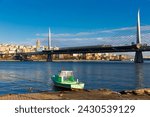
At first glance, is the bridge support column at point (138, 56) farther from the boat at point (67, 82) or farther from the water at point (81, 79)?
the boat at point (67, 82)

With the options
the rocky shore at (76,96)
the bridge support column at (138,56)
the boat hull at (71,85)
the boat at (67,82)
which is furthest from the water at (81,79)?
the bridge support column at (138,56)

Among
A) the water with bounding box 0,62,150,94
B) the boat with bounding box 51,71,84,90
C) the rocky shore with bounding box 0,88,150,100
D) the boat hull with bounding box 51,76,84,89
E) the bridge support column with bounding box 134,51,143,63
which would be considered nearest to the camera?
Answer: the rocky shore with bounding box 0,88,150,100

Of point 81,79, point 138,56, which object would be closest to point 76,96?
point 81,79

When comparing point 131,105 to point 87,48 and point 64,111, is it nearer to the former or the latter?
point 64,111

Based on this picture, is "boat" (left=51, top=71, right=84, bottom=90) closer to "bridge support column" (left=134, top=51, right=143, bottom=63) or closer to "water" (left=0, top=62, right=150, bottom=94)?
"water" (left=0, top=62, right=150, bottom=94)

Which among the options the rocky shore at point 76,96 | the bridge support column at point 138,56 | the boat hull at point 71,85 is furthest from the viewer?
the bridge support column at point 138,56

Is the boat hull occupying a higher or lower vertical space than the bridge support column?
lower

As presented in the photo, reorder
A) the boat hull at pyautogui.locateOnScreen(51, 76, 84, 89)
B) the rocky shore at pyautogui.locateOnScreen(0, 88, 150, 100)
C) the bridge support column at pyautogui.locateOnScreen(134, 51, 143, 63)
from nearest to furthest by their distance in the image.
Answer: the rocky shore at pyautogui.locateOnScreen(0, 88, 150, 100)
the boat hull at pyautogui.locateOnScreen(51, 76, 84, 89)
the bridge support column at pyautogui.locateOnScreen(134, 51, 143, 63)

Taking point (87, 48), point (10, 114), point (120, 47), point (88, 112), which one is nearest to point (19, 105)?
point (10, 114)

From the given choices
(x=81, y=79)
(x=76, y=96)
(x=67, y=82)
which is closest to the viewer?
(x=76, y=96)

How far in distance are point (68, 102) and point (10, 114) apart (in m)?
1.71

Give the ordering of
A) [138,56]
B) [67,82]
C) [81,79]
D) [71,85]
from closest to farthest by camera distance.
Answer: [71,85] → [67,82] → [81,79] → [138,56]

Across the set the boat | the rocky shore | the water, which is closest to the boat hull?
the boat

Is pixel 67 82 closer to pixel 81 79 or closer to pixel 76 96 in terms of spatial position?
pixel 76 96
